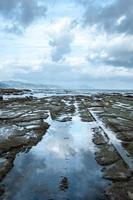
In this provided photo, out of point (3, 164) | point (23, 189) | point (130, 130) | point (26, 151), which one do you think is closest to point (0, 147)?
point (26, 151)

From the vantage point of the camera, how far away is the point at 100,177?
48.6ft

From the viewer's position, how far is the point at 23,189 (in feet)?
43.1

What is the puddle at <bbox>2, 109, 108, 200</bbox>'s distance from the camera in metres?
12.6

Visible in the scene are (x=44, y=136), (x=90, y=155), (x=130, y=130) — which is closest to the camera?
(x=90, y=155)

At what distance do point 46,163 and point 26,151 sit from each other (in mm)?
3096

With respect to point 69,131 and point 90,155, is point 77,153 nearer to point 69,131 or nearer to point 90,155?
point 90,155

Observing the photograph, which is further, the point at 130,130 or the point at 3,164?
the point at 130,130

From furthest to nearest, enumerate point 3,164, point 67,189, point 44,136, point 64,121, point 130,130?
point 64,121 < point 130,130 < point 44,136 < point 3,164 < point 67,189

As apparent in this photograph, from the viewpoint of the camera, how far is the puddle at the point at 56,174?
12.6m

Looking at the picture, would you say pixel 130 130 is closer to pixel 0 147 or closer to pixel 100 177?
pixel 0 147

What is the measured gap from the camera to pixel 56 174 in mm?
15328

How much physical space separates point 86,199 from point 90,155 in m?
7.36

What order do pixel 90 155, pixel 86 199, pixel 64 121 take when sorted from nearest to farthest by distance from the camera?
1. pixel 86 199
2. pixel 90 155
3. pixel 64 121

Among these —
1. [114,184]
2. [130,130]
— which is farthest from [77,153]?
[130,130]
